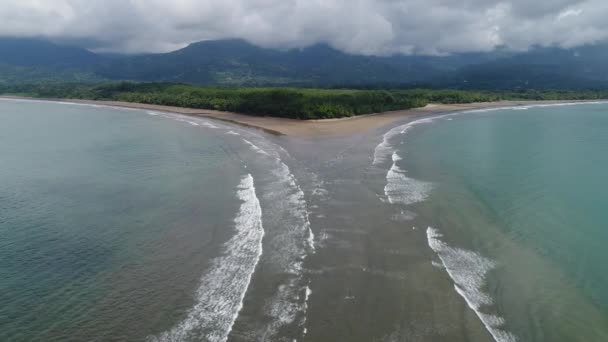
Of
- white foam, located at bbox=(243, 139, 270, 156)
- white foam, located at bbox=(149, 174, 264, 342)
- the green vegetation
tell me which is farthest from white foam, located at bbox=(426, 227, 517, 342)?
the green vegetation

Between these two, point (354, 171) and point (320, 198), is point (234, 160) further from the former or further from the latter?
point (320, 198)

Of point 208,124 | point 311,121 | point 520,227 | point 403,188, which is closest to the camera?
point 520,227

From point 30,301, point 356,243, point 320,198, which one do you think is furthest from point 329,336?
point 320,198

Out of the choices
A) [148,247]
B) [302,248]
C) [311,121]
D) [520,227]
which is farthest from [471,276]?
[311,121]

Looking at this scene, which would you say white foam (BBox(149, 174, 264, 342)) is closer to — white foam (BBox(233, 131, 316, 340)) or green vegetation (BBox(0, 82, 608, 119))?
white foam (BBox(233, 131, 316, 340))

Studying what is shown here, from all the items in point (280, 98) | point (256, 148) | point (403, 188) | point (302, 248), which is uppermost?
point (280, 98)

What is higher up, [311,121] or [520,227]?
[311,121]

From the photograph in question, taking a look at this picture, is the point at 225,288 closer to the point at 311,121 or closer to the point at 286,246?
the point at 286,246

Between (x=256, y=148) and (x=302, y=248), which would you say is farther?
(x=256, y=148)
